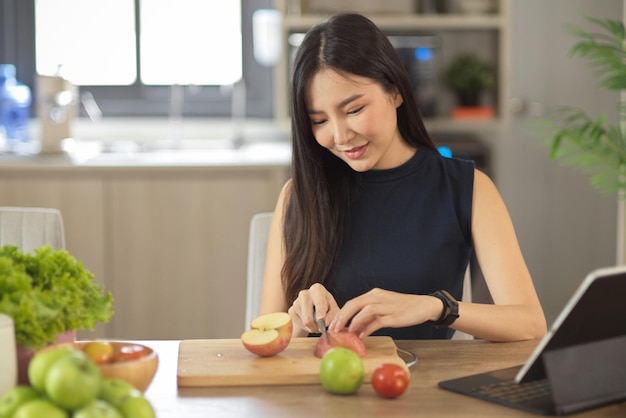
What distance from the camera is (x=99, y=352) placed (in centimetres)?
129

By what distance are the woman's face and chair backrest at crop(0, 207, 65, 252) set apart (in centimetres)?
69

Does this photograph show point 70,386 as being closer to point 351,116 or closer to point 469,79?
point 351,116

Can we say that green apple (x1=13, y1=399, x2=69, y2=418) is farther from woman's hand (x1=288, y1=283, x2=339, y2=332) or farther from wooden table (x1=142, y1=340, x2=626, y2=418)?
woman's hand (x1=288, y1=283, x2=339, y2=332)

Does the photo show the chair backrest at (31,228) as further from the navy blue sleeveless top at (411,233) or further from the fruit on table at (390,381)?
the fruit on table at (390,381)

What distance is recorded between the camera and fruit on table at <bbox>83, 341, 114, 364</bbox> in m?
1.28

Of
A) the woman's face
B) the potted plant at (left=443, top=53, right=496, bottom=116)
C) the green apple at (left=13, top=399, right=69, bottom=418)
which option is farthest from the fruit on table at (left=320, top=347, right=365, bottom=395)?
the potted plant at (left=443, top=53, right=496, bottom=116)

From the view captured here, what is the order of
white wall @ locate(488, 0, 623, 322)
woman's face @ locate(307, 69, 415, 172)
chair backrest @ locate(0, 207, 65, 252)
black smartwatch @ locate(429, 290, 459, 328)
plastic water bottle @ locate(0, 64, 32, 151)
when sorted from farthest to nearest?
1. white wall @ locate(488, 0, 623, 322)
2. plastic water bottle @ locate(0, 64, 32, 151)
3. chair backrest @ locate(0, 207, 65, 252)
4. woman's face @ locate(307, 69, 415, 172)
5. black smartwatch @ locate(429, 290, 459, 328)

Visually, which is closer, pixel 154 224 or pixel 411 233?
pixel 411 233

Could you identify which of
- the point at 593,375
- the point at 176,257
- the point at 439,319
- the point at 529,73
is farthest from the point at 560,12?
the point at 593,375

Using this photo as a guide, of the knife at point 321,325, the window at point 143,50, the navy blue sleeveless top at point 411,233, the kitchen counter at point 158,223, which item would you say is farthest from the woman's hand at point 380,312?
the window at point 143,50

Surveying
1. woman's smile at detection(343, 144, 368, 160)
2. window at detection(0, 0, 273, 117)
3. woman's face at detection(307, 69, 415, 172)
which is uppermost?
window at detection(0, 0, 273, 117)

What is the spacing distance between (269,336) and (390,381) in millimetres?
265

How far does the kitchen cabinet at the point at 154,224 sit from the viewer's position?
3775mm

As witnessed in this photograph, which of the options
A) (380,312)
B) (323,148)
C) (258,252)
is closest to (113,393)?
(380,312)
